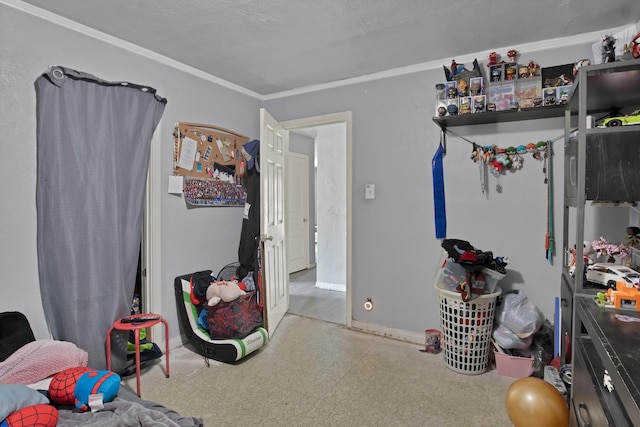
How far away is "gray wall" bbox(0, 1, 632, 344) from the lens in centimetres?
199

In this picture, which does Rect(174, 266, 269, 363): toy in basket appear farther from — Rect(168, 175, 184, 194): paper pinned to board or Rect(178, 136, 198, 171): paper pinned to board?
Rect(178, 136, 198, 171): paper pinned to board

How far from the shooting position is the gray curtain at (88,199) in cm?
204

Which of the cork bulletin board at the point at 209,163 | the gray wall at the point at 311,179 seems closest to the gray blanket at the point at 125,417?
the cork bulletin board at the point at 209,163

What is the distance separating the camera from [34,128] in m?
2.04

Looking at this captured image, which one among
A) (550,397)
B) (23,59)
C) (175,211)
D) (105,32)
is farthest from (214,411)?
(105,32)

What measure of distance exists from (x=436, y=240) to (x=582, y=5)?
172 cm

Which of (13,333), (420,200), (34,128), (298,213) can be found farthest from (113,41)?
(298,213)

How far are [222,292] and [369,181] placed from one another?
5.07ft

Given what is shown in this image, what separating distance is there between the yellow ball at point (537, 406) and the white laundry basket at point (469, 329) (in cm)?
62

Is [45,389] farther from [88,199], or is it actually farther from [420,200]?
[420,200]

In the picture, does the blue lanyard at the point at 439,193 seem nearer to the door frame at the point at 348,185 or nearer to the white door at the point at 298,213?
the door frame at the point at 348,185

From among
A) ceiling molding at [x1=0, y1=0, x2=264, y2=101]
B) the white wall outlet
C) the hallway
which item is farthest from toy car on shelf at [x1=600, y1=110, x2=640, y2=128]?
ceiling molding at [x1=0, y1=0, x2=264, y2=101]

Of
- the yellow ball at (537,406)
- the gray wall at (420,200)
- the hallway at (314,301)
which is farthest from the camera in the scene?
the hallway at (314,301)

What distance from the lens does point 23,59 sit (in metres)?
1.98
